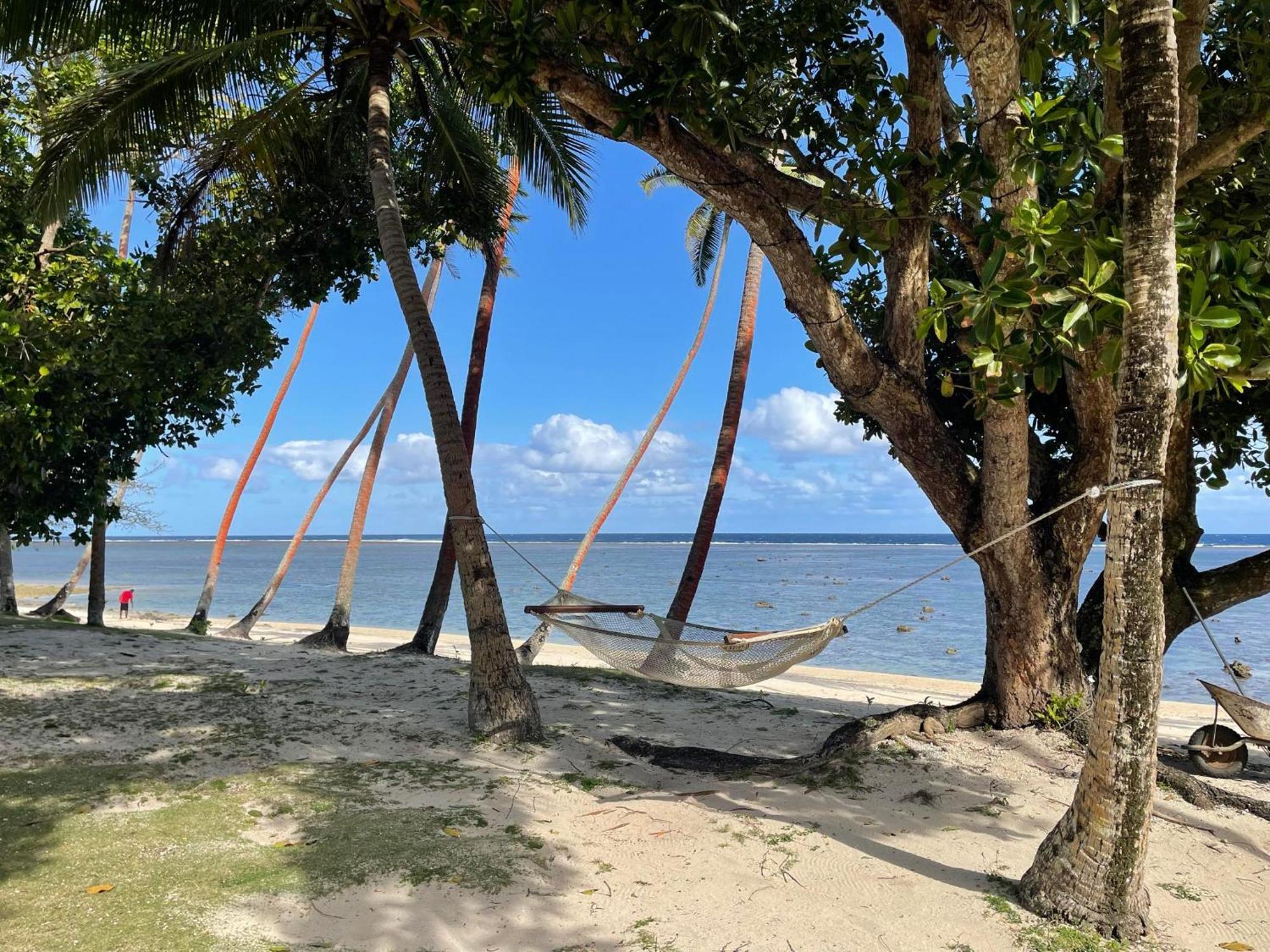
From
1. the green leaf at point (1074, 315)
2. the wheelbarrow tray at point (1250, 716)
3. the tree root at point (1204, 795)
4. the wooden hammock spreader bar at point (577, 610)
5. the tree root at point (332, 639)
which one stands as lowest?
the tree root at point (332, 639)

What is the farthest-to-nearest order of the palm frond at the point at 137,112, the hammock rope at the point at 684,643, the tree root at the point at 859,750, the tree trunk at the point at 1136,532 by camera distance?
the palm frond at the point at 137,112 < the tree root at the point at 859,750 < the hammock rope at the point at 684,643 < the tree trunk at the point at 1136,532

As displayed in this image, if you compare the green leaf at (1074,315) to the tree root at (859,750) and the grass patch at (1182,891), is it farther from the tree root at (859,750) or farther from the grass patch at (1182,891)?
the tree root at (859,750)

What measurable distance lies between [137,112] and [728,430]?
567cm

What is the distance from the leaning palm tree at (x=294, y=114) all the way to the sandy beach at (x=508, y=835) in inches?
29.5

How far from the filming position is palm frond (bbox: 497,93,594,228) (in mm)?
6613

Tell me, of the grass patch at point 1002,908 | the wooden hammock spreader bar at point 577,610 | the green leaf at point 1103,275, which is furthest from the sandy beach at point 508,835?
the green leaf at point 1103,275

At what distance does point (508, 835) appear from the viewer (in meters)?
3.35

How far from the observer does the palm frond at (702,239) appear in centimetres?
1473

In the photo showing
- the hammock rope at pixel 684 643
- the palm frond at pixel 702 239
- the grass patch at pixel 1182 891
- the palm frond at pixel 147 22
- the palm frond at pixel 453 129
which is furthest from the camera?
the palm frond at pixel 702 239

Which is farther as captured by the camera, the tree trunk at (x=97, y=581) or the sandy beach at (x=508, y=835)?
the tree trunk at (x=97, y=581)

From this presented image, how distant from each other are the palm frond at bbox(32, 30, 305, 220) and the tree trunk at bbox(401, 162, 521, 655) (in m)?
2.66

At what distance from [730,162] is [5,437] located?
495 centimetres

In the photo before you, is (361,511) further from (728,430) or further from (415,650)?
(728,430)

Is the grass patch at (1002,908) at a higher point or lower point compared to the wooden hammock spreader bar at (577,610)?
lower
